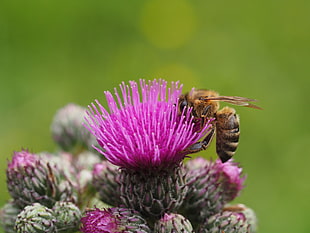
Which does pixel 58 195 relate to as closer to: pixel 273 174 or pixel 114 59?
pixel 273 174

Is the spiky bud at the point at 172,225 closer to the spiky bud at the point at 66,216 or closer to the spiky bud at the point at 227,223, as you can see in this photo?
the spiky bud at the point at 227,223

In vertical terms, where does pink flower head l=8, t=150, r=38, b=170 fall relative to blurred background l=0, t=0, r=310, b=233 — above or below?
below

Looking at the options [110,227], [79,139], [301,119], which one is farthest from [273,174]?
[110,227]

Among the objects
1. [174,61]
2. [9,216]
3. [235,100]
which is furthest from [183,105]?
[174,61]

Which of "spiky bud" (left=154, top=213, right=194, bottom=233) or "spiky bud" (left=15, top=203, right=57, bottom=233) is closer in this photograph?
"spiky bud" (left=154, top=213, right=194, bottom=233)

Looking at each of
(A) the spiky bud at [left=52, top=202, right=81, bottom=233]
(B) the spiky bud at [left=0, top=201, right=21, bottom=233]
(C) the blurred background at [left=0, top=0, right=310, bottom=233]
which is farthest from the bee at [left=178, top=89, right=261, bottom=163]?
(C) the blurred background at [left=0, top=0, right=310, bottom=233]

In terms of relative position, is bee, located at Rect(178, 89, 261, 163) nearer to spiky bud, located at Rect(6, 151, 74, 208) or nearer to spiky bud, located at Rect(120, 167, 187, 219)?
spiky bud, located at Rect(120, 167, 187, 219)
